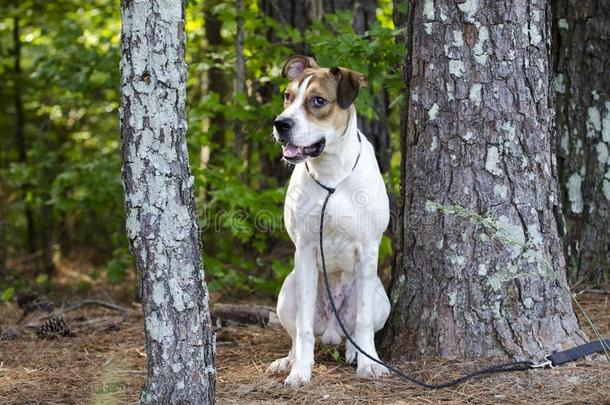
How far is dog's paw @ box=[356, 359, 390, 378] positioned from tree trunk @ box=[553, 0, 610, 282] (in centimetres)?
220

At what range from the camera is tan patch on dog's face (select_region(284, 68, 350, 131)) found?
438cm

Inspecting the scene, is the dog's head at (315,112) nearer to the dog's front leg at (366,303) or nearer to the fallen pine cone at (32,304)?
the dog's front leg at (366,303)

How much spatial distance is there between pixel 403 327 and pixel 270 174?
345 centimetres

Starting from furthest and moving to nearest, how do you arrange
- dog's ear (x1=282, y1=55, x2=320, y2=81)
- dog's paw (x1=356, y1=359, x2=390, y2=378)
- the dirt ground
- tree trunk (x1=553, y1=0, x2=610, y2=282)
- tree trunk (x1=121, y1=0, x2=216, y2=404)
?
tree trunk (x1=553, y1=0, x2=610, y2=282) < dog's ear (x1=282, y1=55, x2=320, y2=81) < dog's paw (x1=356, y1=359, x2=390, y2=378) < the dirt ground < tree trunk (x1=121, y1=0, x2=216, y2=404)

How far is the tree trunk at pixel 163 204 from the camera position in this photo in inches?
126

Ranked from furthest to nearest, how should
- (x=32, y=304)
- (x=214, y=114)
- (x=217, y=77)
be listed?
(x=217, y=77) → (x=214, y=114) → (x=32, y=304)

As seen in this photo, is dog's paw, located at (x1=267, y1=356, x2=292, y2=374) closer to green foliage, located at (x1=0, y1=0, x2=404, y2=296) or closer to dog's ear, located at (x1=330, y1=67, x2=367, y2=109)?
dog's ear, located at (x1=330, y1=67, x2=367, y2=109)

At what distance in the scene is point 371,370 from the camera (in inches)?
175

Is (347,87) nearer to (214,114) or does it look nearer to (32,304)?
(214,114)

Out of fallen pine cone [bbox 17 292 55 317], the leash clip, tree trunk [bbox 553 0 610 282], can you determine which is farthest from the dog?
fallen pine cone [bbox 17 292 55 317]

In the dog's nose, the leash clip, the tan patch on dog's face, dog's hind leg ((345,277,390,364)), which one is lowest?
the leash clip

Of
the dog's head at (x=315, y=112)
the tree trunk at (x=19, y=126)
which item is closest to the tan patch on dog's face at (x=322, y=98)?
the dog's head at (x=315, y=112)

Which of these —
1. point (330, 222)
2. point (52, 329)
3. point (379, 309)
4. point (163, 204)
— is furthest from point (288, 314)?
point (52, 329)

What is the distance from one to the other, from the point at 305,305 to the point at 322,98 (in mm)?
1272
